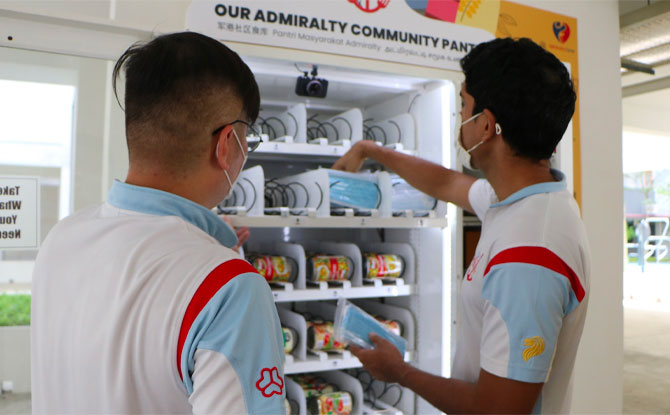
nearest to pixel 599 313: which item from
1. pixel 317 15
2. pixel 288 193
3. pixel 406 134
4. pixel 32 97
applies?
pixel 406 134

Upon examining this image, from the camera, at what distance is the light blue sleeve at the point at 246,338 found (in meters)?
0.83

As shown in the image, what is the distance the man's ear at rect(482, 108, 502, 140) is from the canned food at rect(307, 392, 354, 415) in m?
1.41

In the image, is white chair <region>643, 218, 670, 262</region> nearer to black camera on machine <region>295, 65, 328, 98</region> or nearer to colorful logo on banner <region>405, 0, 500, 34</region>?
colorful logo on banner <region>405, 0, 500, 34</region>

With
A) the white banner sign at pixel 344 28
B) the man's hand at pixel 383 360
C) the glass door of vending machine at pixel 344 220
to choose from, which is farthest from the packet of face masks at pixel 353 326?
the white banner sign at pixel 344 28

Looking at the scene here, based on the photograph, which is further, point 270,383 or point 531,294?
point 531,294

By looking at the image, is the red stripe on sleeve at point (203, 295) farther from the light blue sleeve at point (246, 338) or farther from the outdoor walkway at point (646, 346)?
the outdoor walkway at point (646, 346)

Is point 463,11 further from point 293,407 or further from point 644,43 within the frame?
point 644,43

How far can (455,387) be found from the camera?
5.43ft

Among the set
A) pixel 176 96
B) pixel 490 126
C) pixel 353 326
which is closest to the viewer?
pixel 176 96

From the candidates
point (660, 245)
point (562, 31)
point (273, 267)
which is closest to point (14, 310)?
point (273, 267)

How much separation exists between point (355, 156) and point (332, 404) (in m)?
1.11

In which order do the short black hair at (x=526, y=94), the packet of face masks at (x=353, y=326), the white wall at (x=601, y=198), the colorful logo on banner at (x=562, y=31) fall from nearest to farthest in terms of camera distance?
the short black hair at (x=526, y=94)
the packet of face masks at (x=353, y=326)
the colorful logo on banner at (x=562, y=31)
the white wall at (x=601, y=198)

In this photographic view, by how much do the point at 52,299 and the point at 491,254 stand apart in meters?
1.14

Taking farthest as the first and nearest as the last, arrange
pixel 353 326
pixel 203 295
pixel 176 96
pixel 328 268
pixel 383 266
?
pixel 383 266 < pixel 328 268 < pixel 353 326 < pixel 176 96 < pixel 203 295
